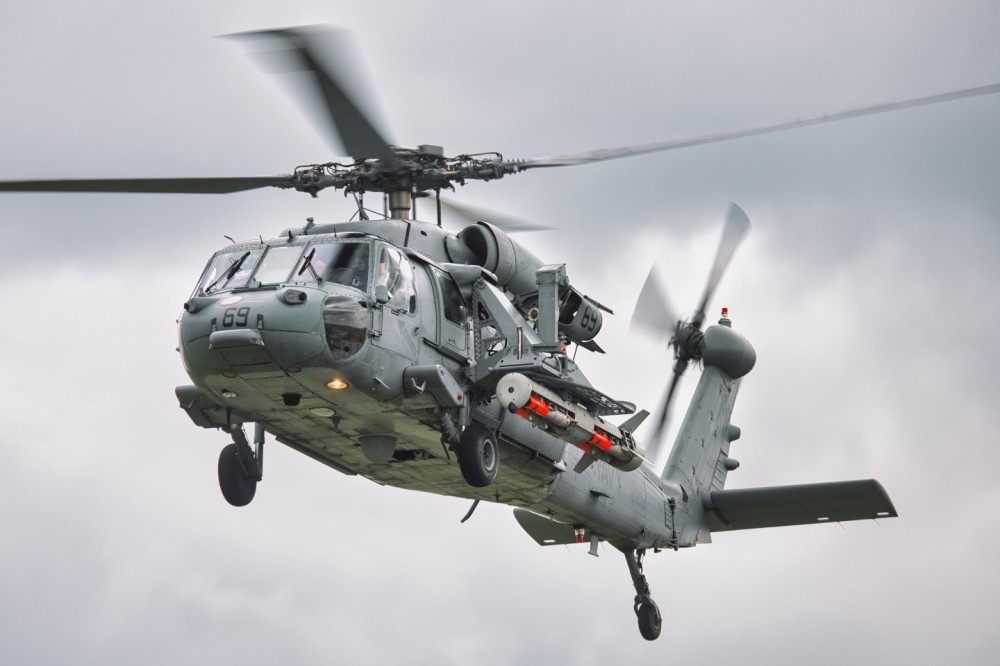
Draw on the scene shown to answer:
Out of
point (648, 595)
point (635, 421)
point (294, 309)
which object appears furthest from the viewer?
point (648, 595)

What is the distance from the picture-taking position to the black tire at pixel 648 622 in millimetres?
26391

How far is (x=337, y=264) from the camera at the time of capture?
1919 cm

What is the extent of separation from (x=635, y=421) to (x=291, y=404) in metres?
5.06

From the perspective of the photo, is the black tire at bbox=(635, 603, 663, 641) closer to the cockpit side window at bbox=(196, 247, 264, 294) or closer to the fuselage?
the fuselage

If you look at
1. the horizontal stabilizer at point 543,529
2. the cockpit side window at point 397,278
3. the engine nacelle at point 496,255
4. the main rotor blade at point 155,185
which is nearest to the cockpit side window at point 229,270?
the main rotor blade at point 155,185

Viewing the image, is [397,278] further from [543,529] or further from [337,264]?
[543,529]

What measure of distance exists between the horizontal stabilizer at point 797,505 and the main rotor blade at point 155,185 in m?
9.46

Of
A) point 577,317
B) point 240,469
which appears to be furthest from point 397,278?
point 240,469

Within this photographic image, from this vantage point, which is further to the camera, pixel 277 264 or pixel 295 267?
pixel 277 264

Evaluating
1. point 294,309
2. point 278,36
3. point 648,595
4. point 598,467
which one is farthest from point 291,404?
point 648,595

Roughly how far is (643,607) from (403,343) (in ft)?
29.1

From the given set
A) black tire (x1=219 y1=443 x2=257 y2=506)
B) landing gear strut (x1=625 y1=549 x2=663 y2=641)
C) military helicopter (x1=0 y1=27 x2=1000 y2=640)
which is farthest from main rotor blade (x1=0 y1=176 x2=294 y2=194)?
landing gear strut (x1=625 y1=549 x2=663 y2=641)

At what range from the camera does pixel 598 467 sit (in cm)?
2419

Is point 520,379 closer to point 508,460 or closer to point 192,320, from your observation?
point 508,460
